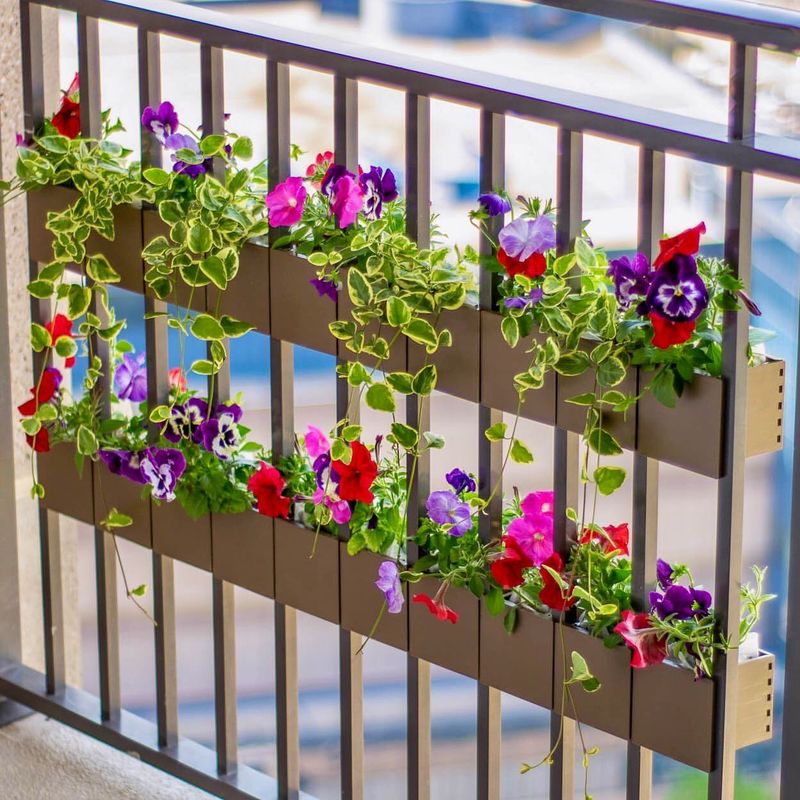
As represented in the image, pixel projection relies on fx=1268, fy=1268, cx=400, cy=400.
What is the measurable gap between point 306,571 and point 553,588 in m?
0.41

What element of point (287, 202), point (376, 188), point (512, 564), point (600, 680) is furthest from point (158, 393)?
point (600, 680)

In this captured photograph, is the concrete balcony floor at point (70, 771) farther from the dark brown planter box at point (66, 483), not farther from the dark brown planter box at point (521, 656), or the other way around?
the dark brown planter box at point (521, 656)

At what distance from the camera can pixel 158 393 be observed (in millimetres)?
1853

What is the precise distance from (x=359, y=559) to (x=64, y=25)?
13.7 feet

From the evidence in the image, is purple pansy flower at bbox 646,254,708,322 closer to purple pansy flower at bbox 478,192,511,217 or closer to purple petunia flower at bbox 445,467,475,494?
purple pansy flower at bbox 478,192,511,217

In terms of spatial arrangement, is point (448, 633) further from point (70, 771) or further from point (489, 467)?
point (70, 771)

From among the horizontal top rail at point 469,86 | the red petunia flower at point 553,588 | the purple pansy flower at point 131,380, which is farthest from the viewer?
the purple pansy flower at point 131,380

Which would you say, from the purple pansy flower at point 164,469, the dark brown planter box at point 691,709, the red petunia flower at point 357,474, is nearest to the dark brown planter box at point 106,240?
the purple pansy flower at point 164,469

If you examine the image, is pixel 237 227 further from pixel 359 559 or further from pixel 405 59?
pixel 359 559

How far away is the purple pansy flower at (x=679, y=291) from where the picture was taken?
1.23 m

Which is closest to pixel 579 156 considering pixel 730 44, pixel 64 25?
pixel 730 44

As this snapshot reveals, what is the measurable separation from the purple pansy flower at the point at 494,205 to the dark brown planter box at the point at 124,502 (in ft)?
2.57

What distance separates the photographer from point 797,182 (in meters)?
1.15

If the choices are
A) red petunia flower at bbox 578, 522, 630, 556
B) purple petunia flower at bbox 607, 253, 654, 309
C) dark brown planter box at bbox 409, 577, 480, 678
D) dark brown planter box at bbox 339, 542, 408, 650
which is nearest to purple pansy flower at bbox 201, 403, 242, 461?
dark brown planter box at bbox 339, 542, 408, 650
